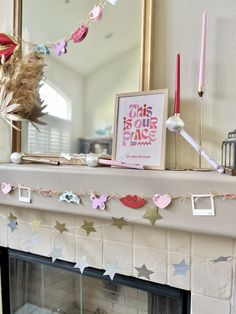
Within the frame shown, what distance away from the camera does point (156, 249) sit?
888 mm

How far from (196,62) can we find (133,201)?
0.49 m

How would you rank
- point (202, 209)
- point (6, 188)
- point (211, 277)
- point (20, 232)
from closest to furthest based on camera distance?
point (202, 209), point (211, 277), point (6, 188), point (20, 232)

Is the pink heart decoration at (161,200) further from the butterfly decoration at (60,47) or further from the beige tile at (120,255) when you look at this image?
the butterfly decoration at (60,47)

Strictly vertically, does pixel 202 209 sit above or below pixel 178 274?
above

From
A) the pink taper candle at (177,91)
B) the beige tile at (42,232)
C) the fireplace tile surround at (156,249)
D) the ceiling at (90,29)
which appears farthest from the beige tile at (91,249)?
the ceiling at (90,29)

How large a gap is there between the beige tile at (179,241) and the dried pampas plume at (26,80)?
2.48 ft

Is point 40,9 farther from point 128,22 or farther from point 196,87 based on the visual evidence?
point 196,87

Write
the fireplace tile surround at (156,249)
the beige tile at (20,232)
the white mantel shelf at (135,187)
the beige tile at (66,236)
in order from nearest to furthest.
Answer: the white mantel shelf at (135,187), the fireplace tile surround at (156,249), the beige tile at (66,236), the beige tile at (20,232)

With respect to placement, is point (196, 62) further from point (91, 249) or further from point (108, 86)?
point (91, 249)

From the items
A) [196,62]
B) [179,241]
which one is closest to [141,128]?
[196,62]

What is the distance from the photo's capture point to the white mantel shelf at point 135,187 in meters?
0.69

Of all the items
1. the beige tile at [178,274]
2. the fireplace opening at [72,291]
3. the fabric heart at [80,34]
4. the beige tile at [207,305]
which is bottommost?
the fireplace opening at [72,291]

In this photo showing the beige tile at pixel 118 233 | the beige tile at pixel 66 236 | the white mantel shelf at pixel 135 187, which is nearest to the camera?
the white mantel shelf at pixel 135 187

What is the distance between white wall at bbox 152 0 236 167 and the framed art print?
5 cm
